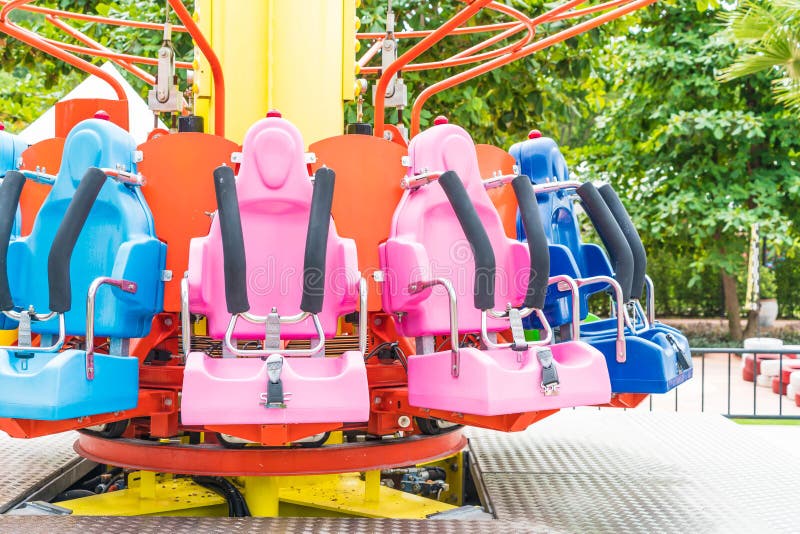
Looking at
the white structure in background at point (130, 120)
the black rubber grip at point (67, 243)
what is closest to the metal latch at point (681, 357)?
the black rubber grip at point (67, 243)

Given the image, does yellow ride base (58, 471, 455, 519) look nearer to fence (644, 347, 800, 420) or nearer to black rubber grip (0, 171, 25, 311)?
black rubber grip (0, 171, 25, 311)

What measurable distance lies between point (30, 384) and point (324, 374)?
2.71ft

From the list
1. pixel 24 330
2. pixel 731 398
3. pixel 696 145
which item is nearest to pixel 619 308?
pixel 24 330

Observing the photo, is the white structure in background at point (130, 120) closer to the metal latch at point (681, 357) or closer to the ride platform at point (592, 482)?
the ride platform at point (592, 482)

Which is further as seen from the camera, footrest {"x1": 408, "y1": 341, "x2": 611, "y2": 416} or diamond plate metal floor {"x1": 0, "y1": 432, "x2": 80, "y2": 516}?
diamond plate metal floor {"x1": 0, "y1": 432, "x2": 80, "y2": 516}

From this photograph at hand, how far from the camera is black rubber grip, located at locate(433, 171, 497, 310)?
2625 millimetres

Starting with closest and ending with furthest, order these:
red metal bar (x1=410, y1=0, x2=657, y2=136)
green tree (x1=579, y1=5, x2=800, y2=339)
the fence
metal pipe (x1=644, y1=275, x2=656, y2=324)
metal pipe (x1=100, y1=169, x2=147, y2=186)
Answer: metal pipe (x1=100, y1=169, x2=147, y2=186) → metal pipe (x1=644, y1=275, x2=656, y2=324) → red metal bar (x1=410, y1=0, x2=657, y2=136) → the fence → green tree (x1=579, y1=5, x2=800, y2=339)

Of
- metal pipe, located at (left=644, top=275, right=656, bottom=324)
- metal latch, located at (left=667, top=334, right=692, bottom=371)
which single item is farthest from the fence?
metal latch, located at (left=667, top=334, right=692, bottom=371)

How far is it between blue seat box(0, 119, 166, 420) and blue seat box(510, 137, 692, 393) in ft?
4.70

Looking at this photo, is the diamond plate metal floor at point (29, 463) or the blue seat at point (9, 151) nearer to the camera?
the diamond plate metal floor at point (29, 463)

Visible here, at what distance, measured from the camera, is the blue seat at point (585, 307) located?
3.13 metres

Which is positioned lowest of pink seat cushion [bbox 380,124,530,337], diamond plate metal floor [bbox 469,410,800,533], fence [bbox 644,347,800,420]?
fence [bbox 644,347,800,420]

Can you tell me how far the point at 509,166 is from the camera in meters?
3.56

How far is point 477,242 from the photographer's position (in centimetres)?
263
